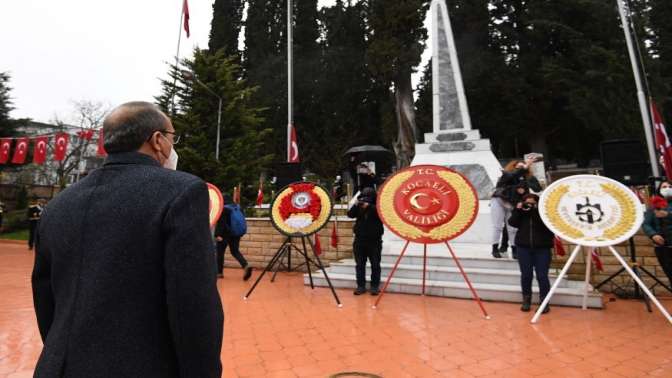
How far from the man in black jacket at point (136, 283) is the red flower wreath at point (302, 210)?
4393mm

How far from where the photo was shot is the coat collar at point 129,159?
121cm

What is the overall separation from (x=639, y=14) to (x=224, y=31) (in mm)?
25976

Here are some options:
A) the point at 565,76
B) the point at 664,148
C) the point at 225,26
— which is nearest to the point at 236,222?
the point at 664,148

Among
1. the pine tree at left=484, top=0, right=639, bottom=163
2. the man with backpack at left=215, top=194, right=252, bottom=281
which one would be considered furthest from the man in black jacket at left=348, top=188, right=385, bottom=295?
the pine tree at left=484, top=0, right=639, bottom=163

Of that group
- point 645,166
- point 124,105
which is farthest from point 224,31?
point 124,105

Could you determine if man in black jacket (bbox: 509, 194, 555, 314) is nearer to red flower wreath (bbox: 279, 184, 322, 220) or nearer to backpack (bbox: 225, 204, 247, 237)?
red flower wreath (bbox: 279, 184, 322, 220)

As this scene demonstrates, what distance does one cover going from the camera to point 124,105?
1.26 meters

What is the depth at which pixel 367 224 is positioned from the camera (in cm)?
564

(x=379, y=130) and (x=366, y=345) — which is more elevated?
(x=379, y=130)

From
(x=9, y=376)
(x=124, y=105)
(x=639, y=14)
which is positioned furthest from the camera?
(x=639, y=14)

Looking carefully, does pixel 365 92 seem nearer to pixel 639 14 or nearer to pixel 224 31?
pixel 224 31

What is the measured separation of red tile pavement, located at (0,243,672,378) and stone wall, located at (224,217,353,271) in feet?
8.36

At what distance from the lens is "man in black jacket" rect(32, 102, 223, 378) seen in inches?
41.0

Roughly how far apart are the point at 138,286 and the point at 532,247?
484 cm
